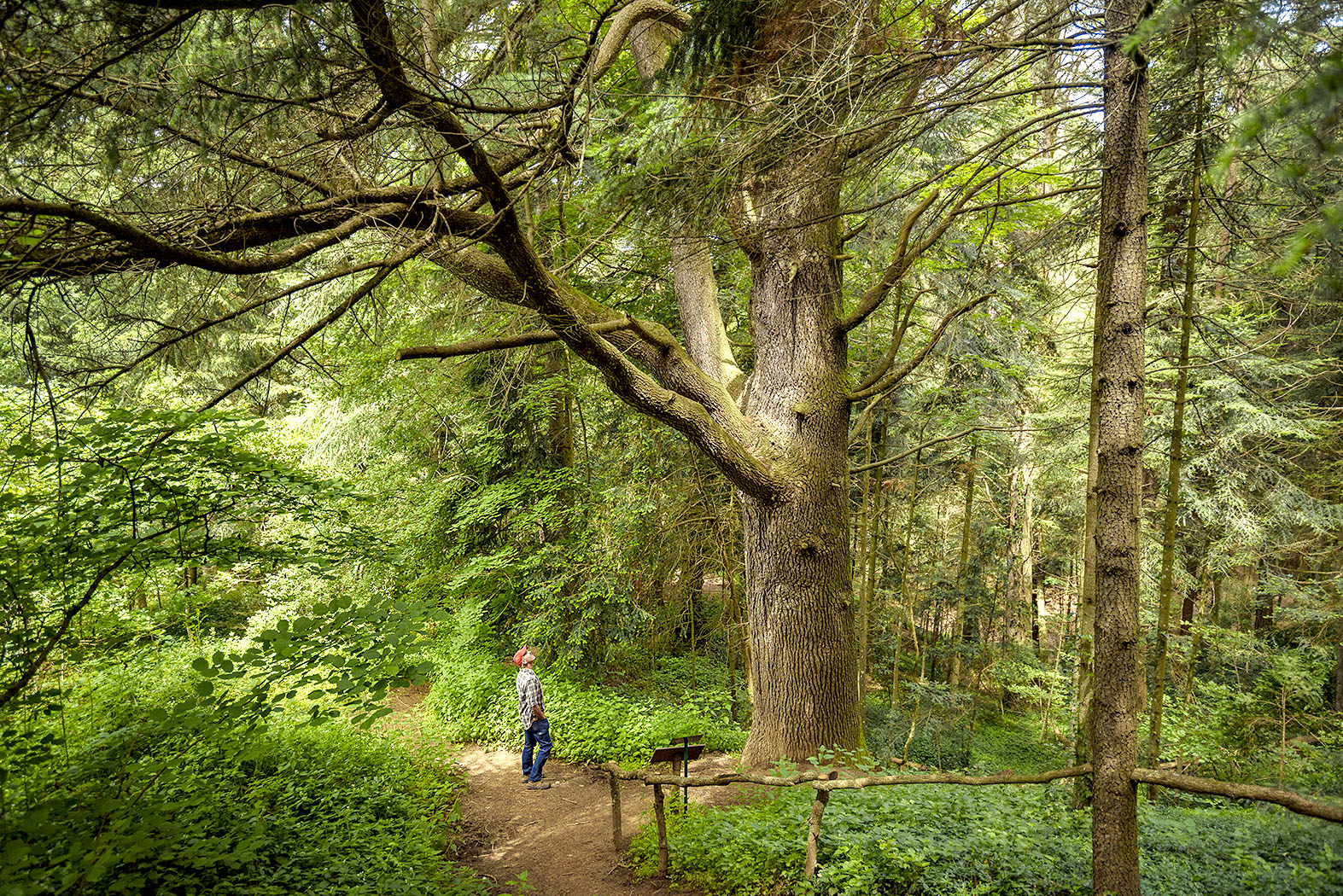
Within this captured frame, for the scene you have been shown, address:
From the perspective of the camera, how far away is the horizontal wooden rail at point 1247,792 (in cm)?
258

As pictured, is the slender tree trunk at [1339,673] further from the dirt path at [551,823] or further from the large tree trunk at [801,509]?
the dirt path at [551,823]

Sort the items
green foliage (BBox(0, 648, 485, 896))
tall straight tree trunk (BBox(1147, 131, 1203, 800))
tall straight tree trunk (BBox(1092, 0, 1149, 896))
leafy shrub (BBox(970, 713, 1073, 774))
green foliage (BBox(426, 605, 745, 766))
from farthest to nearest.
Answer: leafy shrub (BBox(970, 713, 1073, 774))
green foliage (BBox(426, 605, 745, 766))
tall straight tree trunk (BBox(1147, 131, 1203, 800))
tall straight tree trunk (BBox(1092, 0, 1149, 896))
green foliage (BBox(0, 648, 485, 896))

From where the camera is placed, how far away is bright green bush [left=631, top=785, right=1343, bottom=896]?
147 inches

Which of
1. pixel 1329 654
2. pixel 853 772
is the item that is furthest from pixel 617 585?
pixel 1329 654

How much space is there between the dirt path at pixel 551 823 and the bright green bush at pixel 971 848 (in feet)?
1.63

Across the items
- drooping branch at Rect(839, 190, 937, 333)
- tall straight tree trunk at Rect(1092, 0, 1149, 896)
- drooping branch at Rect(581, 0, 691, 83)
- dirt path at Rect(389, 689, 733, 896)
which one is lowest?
dirt path at Rect(389, 689, 733, 896)

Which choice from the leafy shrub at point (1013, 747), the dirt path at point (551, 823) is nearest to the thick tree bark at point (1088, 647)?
the dirt path at point (551, 823)

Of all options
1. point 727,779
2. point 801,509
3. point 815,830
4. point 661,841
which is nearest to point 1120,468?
point 801,509

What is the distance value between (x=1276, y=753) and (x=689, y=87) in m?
11.0

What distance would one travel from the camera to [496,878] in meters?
5.64

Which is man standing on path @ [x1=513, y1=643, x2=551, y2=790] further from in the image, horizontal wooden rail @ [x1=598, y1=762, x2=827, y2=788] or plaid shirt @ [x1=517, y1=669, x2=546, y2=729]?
horizontal wooden rail @ [x1=598, y1=762, x2=827, y2=788]

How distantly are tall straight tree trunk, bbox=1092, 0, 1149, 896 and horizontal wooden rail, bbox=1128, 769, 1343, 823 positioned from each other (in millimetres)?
128

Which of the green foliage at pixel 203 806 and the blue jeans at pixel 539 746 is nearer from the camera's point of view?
the green foliage at pixel 203 806

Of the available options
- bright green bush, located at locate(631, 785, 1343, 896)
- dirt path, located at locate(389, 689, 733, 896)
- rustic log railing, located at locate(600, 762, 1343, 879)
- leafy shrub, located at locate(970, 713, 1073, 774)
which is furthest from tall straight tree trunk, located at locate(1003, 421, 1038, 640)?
rustic log railing, located at locate(600, 762, 1343, 879)
